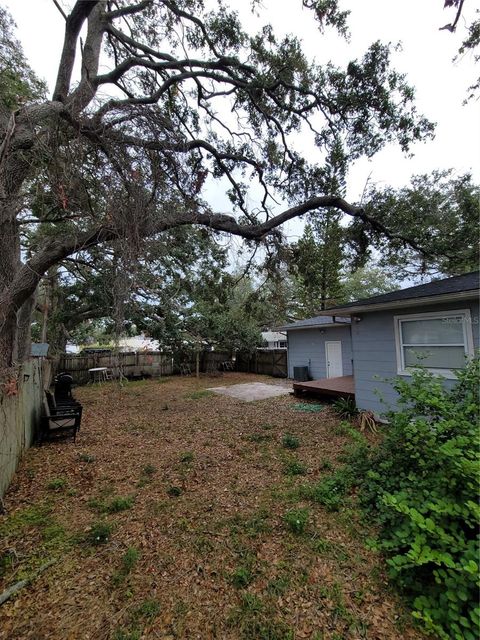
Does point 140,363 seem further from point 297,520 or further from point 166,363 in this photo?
point 297,520

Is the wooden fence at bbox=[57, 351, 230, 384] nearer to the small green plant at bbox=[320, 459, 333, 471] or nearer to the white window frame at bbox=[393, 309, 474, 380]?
the small green plant at bbox=[320, 459, 333, 471]

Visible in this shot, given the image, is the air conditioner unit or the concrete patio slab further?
the air conditioner unit

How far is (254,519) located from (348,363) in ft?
30.2

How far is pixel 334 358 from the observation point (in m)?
11.7

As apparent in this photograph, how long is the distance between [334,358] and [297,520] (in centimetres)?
950

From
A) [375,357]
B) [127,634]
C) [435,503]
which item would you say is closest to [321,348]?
[375,357]

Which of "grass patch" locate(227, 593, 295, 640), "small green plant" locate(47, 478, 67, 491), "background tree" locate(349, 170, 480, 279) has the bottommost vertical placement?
"grass patch" locate(227, 593, 295, 640)

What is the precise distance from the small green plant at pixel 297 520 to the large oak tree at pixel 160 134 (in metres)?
3.20

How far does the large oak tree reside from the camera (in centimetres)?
304

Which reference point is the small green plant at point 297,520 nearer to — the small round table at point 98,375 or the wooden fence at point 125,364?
the wooden fence at point 125,364

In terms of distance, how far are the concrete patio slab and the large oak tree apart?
5.76m

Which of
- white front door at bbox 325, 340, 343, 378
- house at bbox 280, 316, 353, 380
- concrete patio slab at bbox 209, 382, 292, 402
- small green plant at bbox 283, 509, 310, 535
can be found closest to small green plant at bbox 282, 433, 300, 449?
small green plant at bbox 283, 509, 310, 535

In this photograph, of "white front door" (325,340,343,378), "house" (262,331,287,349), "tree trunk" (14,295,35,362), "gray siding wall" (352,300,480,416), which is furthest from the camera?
"house" (262,331,287,349)

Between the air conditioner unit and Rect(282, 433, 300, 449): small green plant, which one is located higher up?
the air conditioner unit
